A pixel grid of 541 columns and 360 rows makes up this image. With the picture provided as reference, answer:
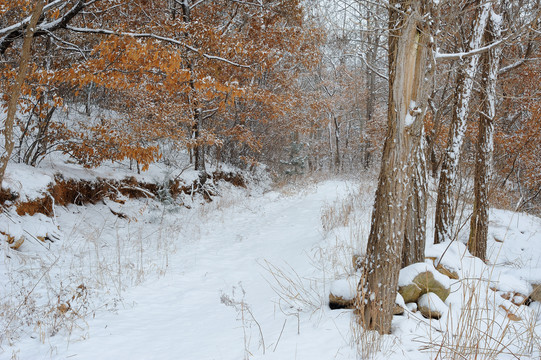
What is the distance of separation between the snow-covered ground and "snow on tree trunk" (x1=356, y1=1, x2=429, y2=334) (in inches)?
14.0

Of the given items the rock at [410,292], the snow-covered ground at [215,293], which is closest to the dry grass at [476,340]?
the snow-covered ground at [215,293]

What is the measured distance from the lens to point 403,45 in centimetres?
277

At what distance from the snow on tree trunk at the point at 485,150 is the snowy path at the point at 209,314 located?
8.97ft

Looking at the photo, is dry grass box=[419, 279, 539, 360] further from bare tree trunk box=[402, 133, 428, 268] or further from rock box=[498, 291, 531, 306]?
bare tree trunk box=[402, 133, 428, 268]

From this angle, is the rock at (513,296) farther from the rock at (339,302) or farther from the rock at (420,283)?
the rock at (339,302)

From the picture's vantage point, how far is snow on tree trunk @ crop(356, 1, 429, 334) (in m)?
2.78

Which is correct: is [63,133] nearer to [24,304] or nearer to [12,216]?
[12,216]

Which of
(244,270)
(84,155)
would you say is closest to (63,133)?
(84,155)

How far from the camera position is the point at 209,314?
149 inches

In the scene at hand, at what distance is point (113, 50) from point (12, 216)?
11.9 feet

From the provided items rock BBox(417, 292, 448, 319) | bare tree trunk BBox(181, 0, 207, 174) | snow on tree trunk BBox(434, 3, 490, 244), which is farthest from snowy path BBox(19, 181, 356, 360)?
bare tree trunk BBox(181, 0, 207, 174)

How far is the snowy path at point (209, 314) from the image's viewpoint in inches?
112

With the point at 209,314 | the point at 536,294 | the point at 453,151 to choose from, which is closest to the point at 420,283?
the point at 536,294

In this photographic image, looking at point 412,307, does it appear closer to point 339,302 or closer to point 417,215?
point 339,302
